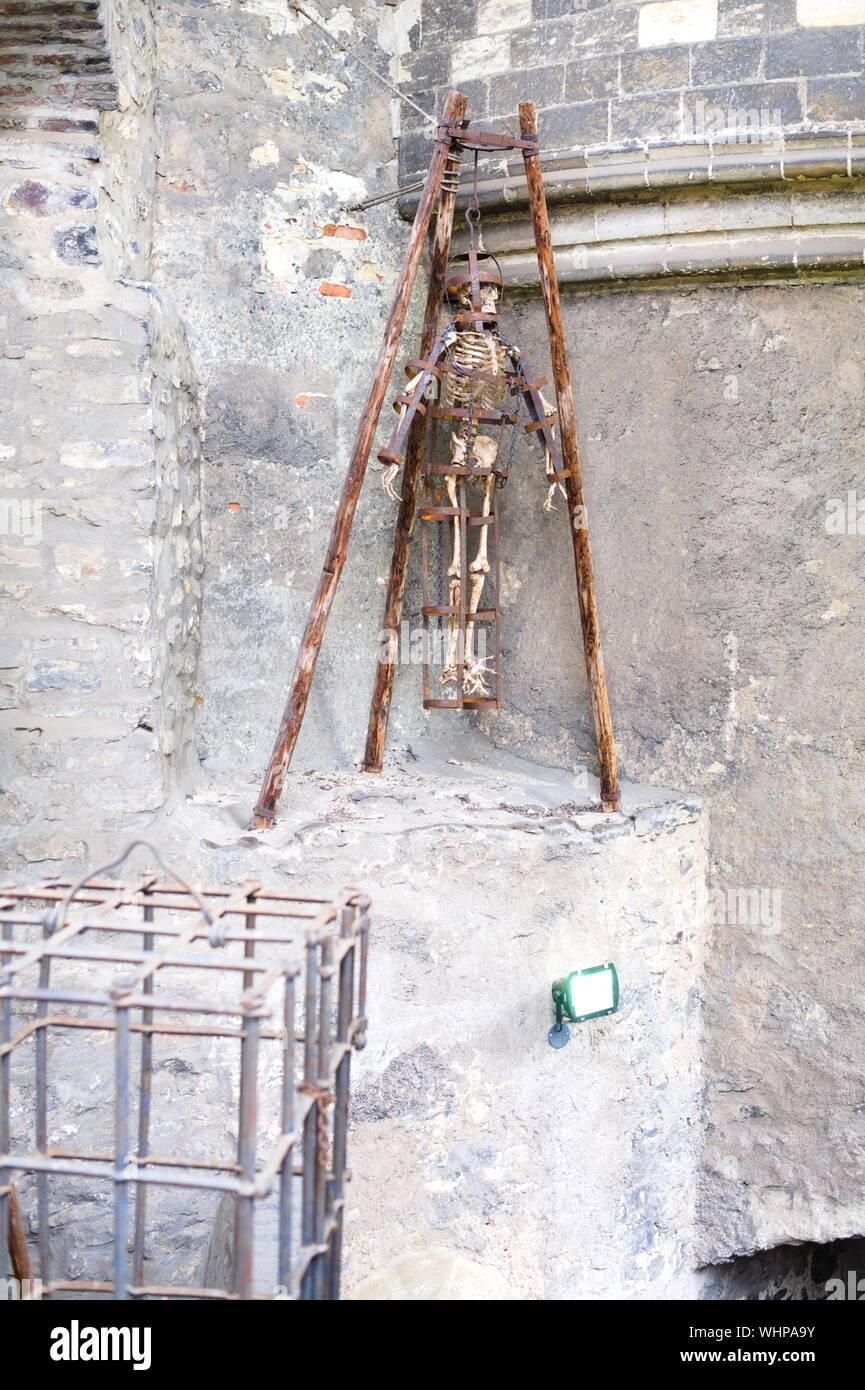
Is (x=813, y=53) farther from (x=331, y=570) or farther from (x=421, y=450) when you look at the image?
(x=331, y=570)

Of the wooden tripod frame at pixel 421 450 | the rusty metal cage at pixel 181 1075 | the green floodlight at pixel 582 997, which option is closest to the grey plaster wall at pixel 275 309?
the wooden tripod frame at pixel 421 450

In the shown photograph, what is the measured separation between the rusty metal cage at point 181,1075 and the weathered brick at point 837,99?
242 centimetres

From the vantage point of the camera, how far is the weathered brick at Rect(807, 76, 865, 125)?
3039 mm

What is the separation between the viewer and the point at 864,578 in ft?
10.6

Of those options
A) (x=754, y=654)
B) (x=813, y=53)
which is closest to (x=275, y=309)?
(x=813, y=53)

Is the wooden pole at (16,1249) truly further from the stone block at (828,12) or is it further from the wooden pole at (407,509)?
the stone block at (828,12)

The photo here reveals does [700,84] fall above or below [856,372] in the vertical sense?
above

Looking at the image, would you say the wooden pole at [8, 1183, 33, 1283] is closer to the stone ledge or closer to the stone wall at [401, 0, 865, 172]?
the stone ledge

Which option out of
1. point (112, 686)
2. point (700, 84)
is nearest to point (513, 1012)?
point (112, 686)

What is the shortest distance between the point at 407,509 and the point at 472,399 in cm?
38

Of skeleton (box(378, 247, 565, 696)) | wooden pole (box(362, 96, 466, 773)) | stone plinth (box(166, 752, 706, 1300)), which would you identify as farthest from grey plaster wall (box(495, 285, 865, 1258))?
wooden pole (box(362, 96, 466, 773))

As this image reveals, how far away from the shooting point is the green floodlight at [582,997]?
10.0ft

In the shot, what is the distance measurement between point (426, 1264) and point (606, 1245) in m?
0.54

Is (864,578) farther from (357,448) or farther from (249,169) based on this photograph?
(249,169)
